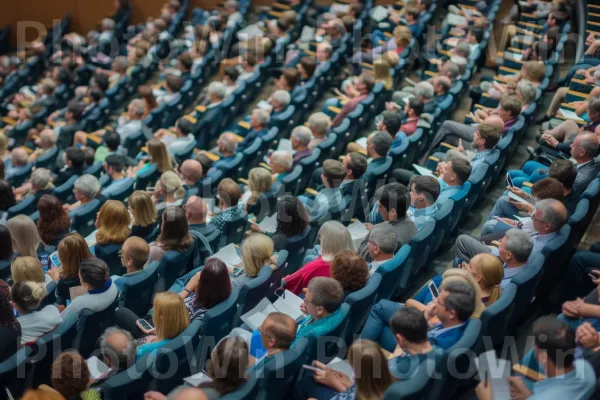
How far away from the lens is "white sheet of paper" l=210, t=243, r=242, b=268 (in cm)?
396

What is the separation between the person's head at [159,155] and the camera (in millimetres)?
5457

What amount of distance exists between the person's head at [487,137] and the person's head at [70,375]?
10.6 feet

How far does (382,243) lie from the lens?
3.59 metres

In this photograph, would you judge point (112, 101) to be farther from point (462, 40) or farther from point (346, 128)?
point (462, 40)

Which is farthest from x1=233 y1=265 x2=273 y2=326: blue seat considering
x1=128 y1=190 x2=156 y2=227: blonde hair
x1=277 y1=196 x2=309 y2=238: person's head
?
x1=128 y1=190 x2=156 y2=227: blonde hair

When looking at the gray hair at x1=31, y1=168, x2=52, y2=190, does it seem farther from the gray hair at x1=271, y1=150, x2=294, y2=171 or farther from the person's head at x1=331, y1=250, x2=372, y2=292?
the person's head at x1=331, y1=250, x2=372, y2=292

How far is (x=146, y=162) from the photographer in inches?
239

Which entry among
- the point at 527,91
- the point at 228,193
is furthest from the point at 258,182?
the point at 527,91

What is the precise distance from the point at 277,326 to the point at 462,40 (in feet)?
16.5

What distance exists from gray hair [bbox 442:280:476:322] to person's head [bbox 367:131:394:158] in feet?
6.81

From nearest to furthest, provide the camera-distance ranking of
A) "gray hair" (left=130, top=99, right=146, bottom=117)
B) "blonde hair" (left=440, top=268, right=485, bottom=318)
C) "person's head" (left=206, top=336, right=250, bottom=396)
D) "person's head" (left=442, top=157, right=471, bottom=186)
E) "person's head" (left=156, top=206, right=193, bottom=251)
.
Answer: "person's head" (left=206, top=336, right=250, bottom=396)
"blonde hair" (left=440, top=268, right=485, bottom=318)
"person's head" (left=156, top=206, right=193, bottom=251)
"person's head" (left=442, top=157, right=471, bottom=186)
"gray hair" (left=130, top=99, right=146, bottom=117)

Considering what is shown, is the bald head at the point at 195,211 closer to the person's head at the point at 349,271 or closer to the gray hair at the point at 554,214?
the person's head at the point at 349,271

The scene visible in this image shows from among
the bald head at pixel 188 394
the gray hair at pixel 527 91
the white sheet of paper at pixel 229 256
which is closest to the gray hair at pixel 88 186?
the white sheet of paper at pixel 229 256

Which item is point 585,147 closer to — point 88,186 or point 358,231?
point 358,231
